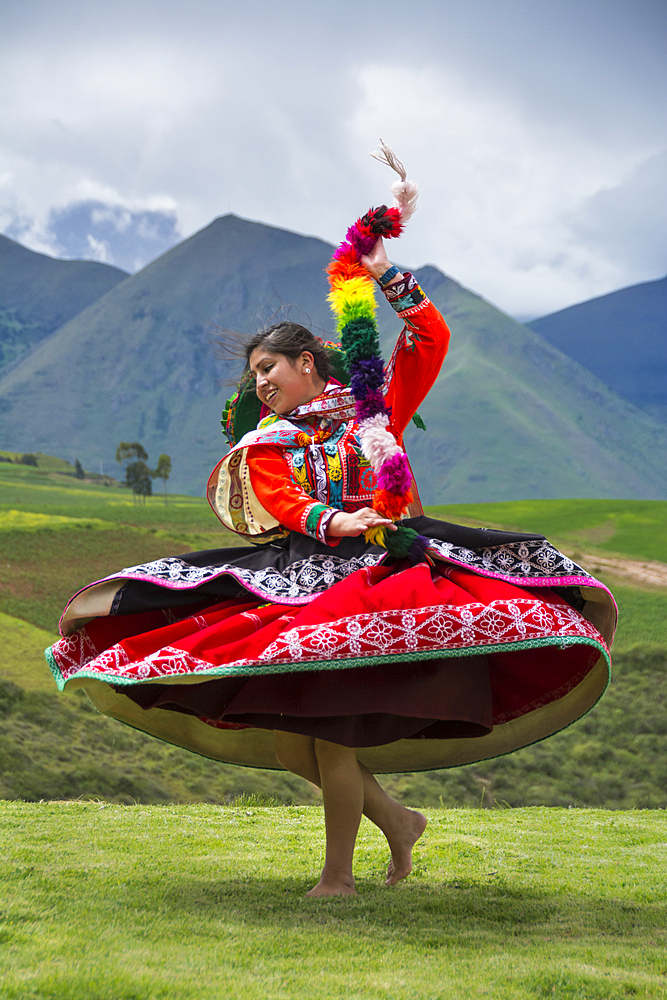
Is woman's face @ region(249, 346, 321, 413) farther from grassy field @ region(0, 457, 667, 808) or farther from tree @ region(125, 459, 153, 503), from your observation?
tree @ region(125, 459, 153, 503)

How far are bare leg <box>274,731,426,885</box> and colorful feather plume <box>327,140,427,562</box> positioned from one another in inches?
29.6

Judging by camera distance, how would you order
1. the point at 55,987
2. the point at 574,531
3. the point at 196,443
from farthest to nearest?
the point at 196,443 → the point at 574,531 → the point at 55,987

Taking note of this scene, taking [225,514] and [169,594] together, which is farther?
[225,514]

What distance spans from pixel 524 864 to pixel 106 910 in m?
1.84

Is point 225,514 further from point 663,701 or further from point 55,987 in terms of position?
point 663,701

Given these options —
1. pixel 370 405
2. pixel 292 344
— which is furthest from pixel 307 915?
pixel 292 344

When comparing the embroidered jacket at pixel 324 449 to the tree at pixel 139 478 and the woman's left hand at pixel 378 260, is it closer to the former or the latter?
the woman's left hand at pixel 378 260

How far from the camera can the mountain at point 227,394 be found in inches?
2168

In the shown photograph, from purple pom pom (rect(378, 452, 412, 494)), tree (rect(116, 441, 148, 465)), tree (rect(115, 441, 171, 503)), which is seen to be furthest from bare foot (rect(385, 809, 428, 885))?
tree (rect(115, 441, 171, 503))

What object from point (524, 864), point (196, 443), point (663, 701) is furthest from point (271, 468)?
point (196, 443)

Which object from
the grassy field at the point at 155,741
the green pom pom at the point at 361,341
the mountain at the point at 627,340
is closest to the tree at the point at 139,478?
the grassy field at the point at 155,741

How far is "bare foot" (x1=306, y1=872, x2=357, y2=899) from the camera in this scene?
95.7 inches

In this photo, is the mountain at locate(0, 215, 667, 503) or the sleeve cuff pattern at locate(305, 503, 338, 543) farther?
the mountain at locate(0, 215, 667, 503)

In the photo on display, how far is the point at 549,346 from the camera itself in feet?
252
